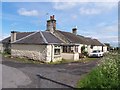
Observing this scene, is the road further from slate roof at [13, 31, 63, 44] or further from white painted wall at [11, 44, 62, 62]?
slate roof at [13, 31, 63, 44]

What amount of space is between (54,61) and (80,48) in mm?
12500

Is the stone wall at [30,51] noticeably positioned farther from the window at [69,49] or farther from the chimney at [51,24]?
the chimney at [51,24]

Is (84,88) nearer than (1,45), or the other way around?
(84,88)

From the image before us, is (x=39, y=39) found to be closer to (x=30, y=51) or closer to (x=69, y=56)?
(x=30, y=51)

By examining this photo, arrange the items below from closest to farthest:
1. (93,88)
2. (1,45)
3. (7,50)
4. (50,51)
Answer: (93,88), (50,51), (7,50), (1,45)

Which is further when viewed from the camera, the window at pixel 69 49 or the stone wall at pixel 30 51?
the window at pixel 69 49

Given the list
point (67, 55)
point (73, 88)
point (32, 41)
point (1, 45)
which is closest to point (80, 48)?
point (67, 55)

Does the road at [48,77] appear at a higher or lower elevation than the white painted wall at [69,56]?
lower

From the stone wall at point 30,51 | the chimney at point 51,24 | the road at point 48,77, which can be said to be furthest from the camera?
the chimney at point 51,24

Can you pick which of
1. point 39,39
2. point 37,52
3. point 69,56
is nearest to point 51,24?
point 39,39

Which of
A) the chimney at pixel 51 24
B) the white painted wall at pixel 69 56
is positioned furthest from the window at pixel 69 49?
the chimney at pixel 51 24

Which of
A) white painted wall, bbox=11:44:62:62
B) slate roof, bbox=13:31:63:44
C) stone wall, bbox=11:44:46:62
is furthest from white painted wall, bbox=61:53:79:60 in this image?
stone wall, bbox=11:44:46:62

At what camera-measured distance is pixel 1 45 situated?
41031 mm

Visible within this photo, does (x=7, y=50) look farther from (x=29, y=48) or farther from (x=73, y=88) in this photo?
(x=73, y=88)
